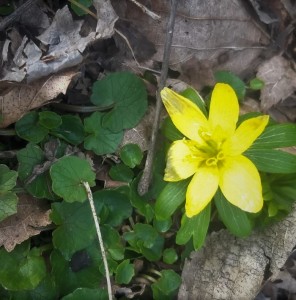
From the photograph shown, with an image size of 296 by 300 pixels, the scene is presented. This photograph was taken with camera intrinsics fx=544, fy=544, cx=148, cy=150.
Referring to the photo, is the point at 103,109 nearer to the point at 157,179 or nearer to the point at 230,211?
the point at 157,179

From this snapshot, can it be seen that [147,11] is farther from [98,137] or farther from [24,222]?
[24,222]

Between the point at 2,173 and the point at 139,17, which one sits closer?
the point at 2,173

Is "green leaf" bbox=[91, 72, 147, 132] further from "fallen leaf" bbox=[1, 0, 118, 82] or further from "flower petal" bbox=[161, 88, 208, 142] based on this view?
"flower petal" bbox=[161, 88, 208, 142]

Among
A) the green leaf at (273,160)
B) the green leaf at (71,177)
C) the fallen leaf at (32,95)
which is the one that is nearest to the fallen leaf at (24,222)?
the green leaf at (71,177)

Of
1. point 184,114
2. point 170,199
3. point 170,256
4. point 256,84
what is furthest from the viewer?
point 256,84

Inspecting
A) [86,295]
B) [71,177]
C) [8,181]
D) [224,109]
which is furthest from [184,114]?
[86,295]

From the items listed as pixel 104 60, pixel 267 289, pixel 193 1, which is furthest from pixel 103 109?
pixel 267 289

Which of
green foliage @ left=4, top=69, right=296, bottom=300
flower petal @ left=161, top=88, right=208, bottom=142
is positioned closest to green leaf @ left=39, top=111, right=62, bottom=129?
green foliage @ left=4, top=69, right=296, bottom=300
